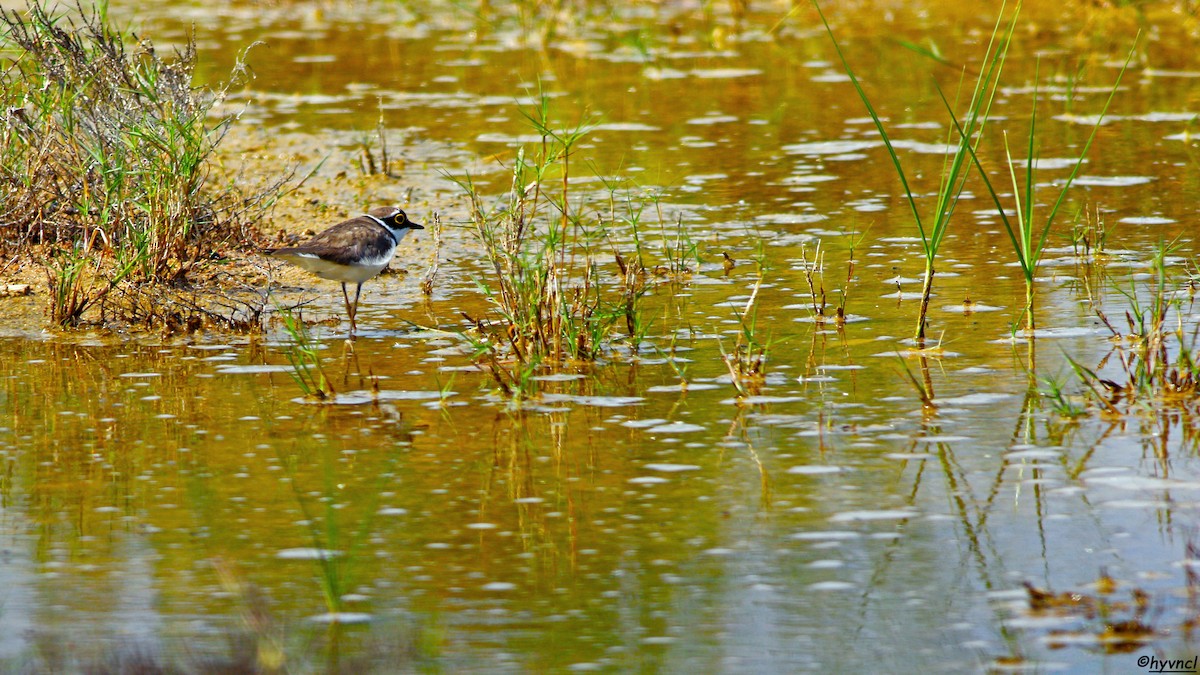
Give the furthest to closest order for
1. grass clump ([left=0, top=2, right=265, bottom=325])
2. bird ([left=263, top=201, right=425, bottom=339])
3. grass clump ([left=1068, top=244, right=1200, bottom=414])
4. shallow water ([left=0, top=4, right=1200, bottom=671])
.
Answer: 1. grass clump ([left=0, top=2, right=265, bottom=325])
2. bird ([left=263, top=201, right=425, bottom=339])
3. grass clump ([left=1068, top=244, right=1200, bottom=414])
4. shallow water ([left=0, top=4, right=1200, bottom=671])

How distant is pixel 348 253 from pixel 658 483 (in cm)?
285

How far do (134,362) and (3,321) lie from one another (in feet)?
4.18

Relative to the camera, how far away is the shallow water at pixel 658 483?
4.56 meters

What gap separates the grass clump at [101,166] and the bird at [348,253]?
0.80m

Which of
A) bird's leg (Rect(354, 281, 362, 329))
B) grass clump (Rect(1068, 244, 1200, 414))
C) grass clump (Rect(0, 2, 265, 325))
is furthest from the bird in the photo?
grass clump (Rect(1068, 244, 1200, 414))

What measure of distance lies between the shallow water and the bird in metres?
0.29

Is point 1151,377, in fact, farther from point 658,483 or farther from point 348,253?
point 348,253

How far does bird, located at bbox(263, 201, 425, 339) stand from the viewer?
808 centimetres

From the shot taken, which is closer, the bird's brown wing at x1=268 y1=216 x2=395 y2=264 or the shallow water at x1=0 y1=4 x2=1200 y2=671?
the shallow water at x1=0 y1=4 x2=1200 y2=671

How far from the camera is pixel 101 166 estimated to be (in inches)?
336

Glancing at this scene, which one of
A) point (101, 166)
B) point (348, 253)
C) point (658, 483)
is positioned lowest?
point (658, 483)

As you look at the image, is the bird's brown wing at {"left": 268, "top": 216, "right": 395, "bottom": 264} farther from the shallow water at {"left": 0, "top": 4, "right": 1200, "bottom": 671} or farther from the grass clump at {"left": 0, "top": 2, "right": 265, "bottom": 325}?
the grass clump at {"left": 0, "top": 2, "right": 265, "bottom": 325}

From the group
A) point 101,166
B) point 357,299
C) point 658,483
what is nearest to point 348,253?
point 357,299

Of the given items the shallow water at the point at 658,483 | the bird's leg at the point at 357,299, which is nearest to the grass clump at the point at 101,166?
the shallow water at the point at 658,483
